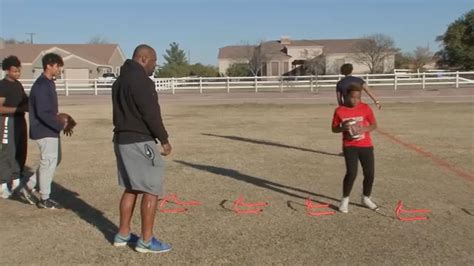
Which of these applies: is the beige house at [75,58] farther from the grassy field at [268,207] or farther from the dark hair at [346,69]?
the dark hair at [346,69]

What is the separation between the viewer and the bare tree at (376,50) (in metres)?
71.1

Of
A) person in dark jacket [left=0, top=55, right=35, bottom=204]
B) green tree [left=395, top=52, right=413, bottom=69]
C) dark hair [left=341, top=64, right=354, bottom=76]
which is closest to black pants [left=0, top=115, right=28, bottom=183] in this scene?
person in dark jacket [left=0, top=55, right=35, bottom=204]

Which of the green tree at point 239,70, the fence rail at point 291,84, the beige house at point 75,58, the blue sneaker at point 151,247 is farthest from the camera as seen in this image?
the green tree at point 239,70

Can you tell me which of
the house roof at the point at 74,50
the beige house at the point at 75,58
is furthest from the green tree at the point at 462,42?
the house roof at the point at 74,50

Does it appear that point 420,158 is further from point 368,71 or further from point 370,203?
point 368,71

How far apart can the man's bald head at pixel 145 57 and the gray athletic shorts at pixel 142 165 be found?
0.62 meters

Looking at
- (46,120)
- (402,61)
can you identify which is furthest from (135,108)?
(402,61)

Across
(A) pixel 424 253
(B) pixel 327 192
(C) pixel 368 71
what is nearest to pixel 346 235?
(A) pixel 424 253

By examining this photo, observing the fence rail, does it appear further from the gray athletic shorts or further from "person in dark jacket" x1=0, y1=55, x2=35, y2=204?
the gray athletic shorts

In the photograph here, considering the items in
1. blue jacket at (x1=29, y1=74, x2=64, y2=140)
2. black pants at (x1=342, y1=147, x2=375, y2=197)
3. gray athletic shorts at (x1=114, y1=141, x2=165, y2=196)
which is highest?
blue jacket at (x1=29, y1=74, x2=64, y2=140)

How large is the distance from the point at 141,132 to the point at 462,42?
5671cm

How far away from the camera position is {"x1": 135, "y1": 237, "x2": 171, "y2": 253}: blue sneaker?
4887 millimetres

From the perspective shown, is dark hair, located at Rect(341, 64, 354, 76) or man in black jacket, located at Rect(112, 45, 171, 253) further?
dark hair, located at Rect(341, 64, 354, 76)

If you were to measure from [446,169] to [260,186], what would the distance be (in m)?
3.04
